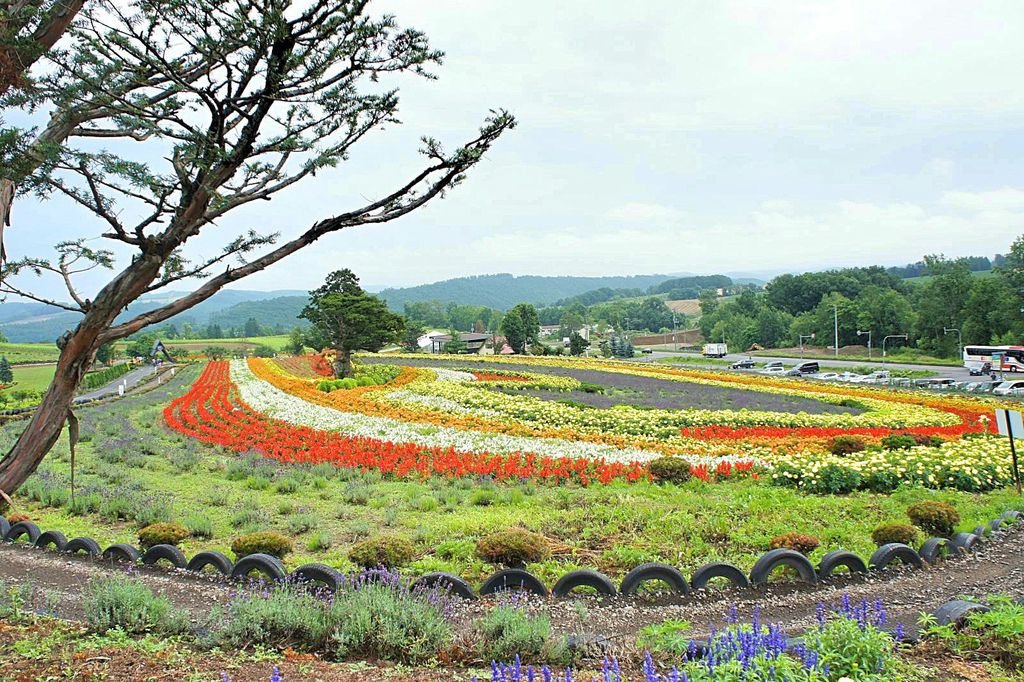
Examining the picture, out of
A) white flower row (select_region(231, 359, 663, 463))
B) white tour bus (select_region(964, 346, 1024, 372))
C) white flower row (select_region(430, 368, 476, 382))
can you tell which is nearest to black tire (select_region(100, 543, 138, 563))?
white flower row (select_region(231, 359, 663, 463))

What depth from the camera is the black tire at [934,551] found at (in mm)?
6750

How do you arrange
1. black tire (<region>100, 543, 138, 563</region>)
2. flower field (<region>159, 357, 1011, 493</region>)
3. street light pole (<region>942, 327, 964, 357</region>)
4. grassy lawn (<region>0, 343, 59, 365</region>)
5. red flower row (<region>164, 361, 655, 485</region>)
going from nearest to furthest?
black tire (<region>100, 543, 138, 563</region>), flower field (<region>159, 357, 1011, 493</region>), red flower row (<region>164, 361, 655, 485</region>), grassy lawn (<region>0, 343, 59, 365</region>), street light pole (<region>942, 327, 964, 357</region>)

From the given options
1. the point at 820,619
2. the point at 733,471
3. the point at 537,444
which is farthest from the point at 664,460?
the point at 820,619

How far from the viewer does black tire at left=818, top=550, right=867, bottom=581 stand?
6246 millimetres

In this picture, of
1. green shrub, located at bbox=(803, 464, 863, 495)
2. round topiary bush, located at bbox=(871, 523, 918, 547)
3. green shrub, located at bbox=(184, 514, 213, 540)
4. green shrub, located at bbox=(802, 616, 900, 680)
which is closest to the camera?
green shrub, located at bbox=(802, 616, 900, 680)

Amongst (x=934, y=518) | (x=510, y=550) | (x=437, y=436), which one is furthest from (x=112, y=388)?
(x=934, y=518)

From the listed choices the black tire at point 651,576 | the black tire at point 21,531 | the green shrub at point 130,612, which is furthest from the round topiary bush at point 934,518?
the black tire at point 21,531

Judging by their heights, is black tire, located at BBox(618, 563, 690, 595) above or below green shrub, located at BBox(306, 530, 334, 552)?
above

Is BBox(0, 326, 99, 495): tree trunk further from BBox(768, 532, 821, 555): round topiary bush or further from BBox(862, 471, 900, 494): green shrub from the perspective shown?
BBox(862, 471, 900, 494): green shrub

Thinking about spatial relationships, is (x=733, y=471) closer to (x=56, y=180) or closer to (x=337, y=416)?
(x=56, y=180)

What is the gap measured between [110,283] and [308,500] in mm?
5460

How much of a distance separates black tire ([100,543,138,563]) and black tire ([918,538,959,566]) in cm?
801

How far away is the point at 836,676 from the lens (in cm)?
382

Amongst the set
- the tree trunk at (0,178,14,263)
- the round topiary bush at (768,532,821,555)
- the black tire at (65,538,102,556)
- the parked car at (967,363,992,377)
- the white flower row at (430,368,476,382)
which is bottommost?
the parked car at (967,363,992,377)
